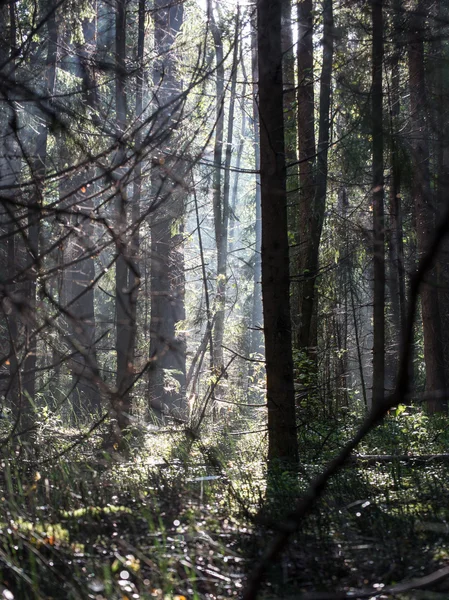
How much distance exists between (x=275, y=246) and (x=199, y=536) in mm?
3990

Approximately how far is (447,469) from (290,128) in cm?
928

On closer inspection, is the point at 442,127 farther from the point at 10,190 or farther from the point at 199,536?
the point at 199,536

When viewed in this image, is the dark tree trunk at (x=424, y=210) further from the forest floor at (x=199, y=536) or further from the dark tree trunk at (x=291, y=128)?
the forest floor at (x=199, y=536)

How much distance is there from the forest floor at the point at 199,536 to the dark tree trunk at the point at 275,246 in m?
1.39

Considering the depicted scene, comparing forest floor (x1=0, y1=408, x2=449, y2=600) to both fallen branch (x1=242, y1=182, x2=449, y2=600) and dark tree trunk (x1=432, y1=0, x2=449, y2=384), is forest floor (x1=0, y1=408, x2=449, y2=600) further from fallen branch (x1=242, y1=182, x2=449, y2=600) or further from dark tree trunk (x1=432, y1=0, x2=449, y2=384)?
dark tree trunk (x1=432, y1=0, x2=449, y2=384)

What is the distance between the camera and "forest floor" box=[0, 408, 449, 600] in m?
3.31

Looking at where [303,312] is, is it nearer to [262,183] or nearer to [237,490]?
[262,183]

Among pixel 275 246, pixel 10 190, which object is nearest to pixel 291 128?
pixel 275 246

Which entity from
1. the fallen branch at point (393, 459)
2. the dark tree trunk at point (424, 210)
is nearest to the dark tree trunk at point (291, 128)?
the dark tree trunk at point (424, 210)

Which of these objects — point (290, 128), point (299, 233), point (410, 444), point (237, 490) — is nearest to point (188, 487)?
point (237, 490)

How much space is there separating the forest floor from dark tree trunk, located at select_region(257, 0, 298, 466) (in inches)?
54.9

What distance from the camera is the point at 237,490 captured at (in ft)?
17.1

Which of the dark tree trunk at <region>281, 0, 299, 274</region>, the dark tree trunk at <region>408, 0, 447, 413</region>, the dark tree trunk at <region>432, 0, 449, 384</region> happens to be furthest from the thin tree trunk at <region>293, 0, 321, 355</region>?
the dark tree trunk at <region>432, 0, 449, 384</region>

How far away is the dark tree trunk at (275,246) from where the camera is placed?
7246 millimetres
